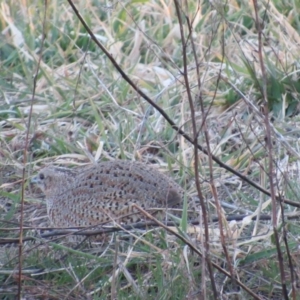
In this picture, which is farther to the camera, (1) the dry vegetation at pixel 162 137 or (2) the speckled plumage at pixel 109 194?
(2) the speckled plumage at pixel 109 194

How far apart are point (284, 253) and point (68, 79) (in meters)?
2.60

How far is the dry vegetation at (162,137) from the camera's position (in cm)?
412

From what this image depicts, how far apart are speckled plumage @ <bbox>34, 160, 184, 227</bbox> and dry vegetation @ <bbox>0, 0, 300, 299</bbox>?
0.18 m

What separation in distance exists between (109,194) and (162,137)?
39.0 inches

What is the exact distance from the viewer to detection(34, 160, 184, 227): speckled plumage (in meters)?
4.97

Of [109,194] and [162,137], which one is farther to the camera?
[162,137]

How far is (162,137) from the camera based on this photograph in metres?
5.94

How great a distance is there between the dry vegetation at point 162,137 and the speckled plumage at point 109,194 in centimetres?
18

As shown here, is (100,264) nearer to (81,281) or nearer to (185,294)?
(81,281)

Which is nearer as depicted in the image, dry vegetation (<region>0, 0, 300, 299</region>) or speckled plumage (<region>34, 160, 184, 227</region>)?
dry vegetation (<region>0, 0, 300, 299</region>)

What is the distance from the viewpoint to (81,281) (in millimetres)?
4316

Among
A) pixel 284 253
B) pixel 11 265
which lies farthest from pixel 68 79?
pixel 284 253

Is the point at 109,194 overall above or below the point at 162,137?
below

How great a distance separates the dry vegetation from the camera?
4.12 m
